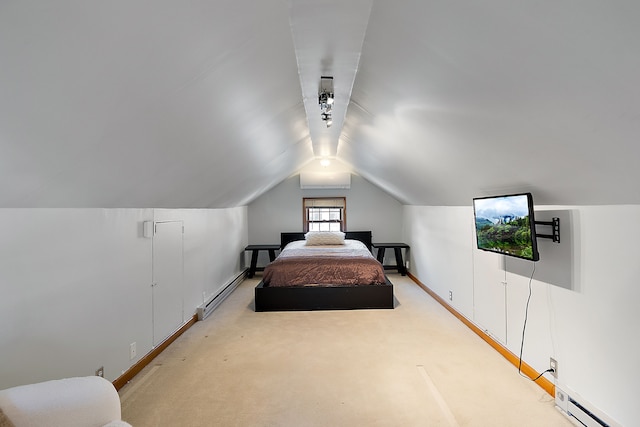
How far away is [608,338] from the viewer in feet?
6.09

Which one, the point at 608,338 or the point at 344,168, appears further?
the point at 344,168

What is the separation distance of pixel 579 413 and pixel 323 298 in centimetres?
281

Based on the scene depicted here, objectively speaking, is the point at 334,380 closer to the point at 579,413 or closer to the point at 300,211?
the point at 579,413

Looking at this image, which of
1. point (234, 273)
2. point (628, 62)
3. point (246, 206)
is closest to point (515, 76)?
point (628, 62)

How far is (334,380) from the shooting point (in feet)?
8.30

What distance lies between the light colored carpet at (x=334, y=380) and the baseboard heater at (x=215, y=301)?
16cm

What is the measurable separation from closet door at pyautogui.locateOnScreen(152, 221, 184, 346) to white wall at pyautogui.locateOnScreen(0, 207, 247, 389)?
0.12 m

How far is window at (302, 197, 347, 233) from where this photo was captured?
695 cm

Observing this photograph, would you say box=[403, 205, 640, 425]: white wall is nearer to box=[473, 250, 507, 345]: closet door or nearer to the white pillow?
box=[473, 250, 507, 345]: closet door

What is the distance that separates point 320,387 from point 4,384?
1897 mm

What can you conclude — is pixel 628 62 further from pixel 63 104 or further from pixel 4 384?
pixel 4 384

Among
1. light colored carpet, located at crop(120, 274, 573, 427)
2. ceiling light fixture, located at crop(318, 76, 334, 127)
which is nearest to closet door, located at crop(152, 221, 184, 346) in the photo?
light colored carpet, located at crop(120, 274, 573, 427)

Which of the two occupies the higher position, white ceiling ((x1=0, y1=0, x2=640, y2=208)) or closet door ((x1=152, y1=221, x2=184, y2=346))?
white ceiling ((x1=0, y1=0, x2=640, y2=208))

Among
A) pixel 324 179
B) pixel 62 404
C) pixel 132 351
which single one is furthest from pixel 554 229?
pixel 324 179
